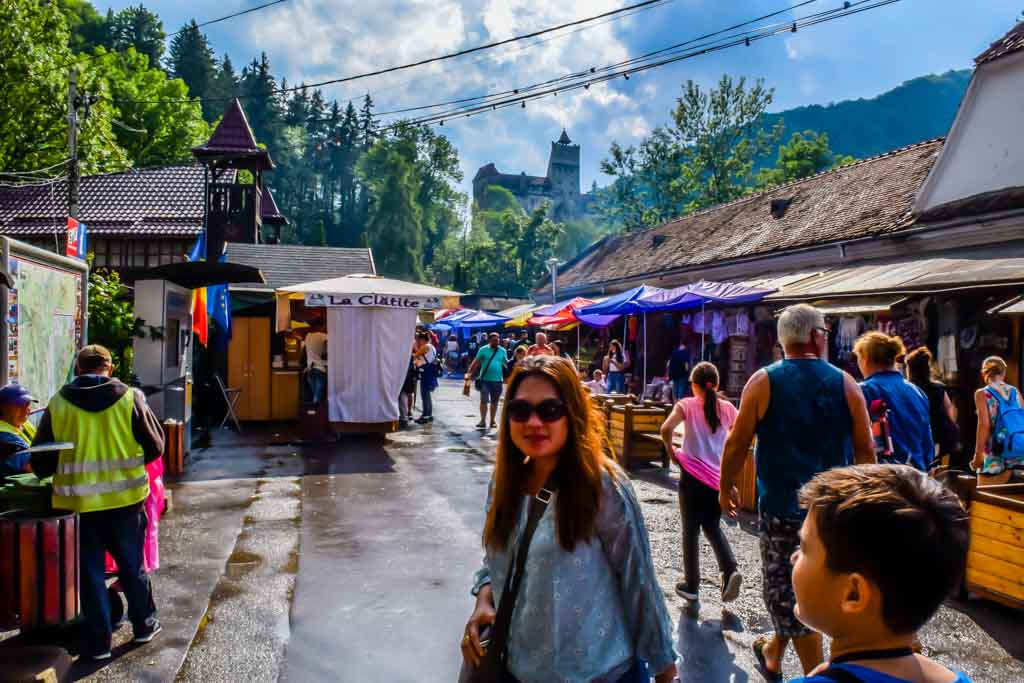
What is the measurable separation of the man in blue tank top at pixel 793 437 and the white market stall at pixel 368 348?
9475 mm

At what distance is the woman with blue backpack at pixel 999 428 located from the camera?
7035mm

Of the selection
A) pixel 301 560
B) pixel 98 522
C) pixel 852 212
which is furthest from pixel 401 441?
pixel 852 212

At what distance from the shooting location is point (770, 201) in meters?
24.8

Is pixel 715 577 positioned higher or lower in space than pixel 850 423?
lower

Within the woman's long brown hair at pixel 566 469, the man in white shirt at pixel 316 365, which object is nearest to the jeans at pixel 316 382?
the man in white shirt at pixel 316 365

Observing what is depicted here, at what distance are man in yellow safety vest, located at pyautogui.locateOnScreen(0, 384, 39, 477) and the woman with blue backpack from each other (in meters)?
7.60

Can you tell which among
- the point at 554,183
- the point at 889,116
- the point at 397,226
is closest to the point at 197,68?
the point at 397,226

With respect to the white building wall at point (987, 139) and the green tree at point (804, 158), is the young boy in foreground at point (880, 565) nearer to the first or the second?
the white building wall at point (987, 139)

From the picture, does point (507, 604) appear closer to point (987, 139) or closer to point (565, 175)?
point (987, 139)

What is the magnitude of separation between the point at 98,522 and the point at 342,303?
823 cm

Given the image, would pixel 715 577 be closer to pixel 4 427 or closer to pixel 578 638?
pixel 578 638

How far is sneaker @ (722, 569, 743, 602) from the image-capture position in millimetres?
4945

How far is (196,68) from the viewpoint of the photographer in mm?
68000

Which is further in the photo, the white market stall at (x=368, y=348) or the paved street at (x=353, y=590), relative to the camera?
the white market stall at (x=368, y=348)
